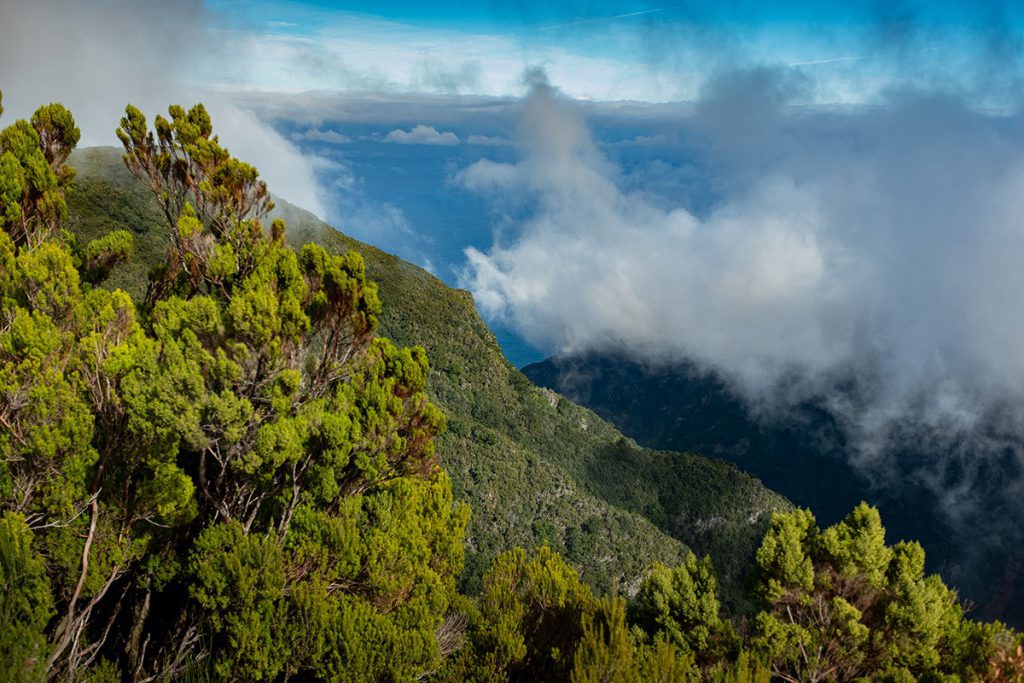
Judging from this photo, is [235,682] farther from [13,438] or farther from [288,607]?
[13,438]

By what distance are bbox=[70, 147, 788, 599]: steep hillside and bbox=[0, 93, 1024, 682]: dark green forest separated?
61.3 m

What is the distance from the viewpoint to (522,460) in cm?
11856

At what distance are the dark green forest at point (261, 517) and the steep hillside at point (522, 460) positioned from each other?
6126 centimetres

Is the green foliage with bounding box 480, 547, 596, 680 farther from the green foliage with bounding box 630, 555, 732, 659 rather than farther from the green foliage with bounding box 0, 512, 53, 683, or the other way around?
the green foliage with bounding box 0, 512, 53, 683

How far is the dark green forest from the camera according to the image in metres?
12.5

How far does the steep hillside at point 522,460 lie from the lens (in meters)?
103

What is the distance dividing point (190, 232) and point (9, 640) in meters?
9.73

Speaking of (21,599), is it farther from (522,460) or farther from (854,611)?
(522,460)

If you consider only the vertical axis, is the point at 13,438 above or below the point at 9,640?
above

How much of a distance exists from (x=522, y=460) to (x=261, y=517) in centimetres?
Result: 10438

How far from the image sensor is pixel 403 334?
461 feet

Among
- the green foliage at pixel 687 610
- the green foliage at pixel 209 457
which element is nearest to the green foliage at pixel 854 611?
the green foliage at pixel 687 610

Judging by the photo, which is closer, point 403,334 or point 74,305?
point 74,305

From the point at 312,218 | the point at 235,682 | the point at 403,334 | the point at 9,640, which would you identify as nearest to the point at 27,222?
the point at 9,640
